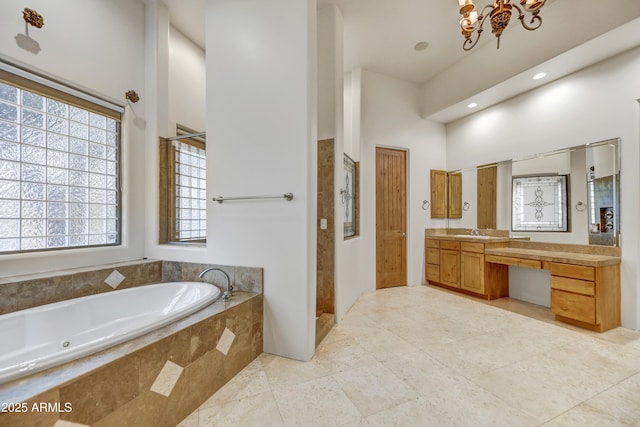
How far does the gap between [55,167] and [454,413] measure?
3318 mm

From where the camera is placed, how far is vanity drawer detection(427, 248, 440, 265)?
416cm

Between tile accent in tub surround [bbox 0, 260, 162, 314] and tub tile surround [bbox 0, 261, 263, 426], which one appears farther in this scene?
tile accent in tub surround [bbox 0, 260, 162, 314]

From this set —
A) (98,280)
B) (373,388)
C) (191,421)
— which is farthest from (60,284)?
(373,388)

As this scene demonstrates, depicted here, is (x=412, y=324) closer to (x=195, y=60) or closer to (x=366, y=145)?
(x=366, y=145)

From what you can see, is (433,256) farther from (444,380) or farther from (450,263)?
(444,380)

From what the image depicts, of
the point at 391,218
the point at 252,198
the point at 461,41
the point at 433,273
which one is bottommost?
the point at 433,273

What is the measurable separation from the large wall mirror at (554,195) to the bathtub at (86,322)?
3.87 meters

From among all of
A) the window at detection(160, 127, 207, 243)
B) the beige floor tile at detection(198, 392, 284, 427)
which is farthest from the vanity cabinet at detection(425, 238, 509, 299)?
the window at detection(160, 127, 207, 243)

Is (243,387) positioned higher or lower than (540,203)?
lower

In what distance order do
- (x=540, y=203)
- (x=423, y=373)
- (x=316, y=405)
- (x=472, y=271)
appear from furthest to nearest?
(x=472, y=271) → (x=540, y=203) → (x=423, y=373) → (x=316, y=405)

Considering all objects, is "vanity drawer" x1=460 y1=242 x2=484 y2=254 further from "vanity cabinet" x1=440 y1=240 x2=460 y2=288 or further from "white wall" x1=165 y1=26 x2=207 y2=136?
"white wall" x1=165 y1=26 x2=207 y2=136

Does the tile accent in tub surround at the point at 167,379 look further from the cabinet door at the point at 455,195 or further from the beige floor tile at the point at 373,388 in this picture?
the cabinet door at the point at 455,195

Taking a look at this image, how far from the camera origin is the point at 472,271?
3.63 meters

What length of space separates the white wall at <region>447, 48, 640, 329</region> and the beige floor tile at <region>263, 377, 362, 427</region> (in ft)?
10.1
